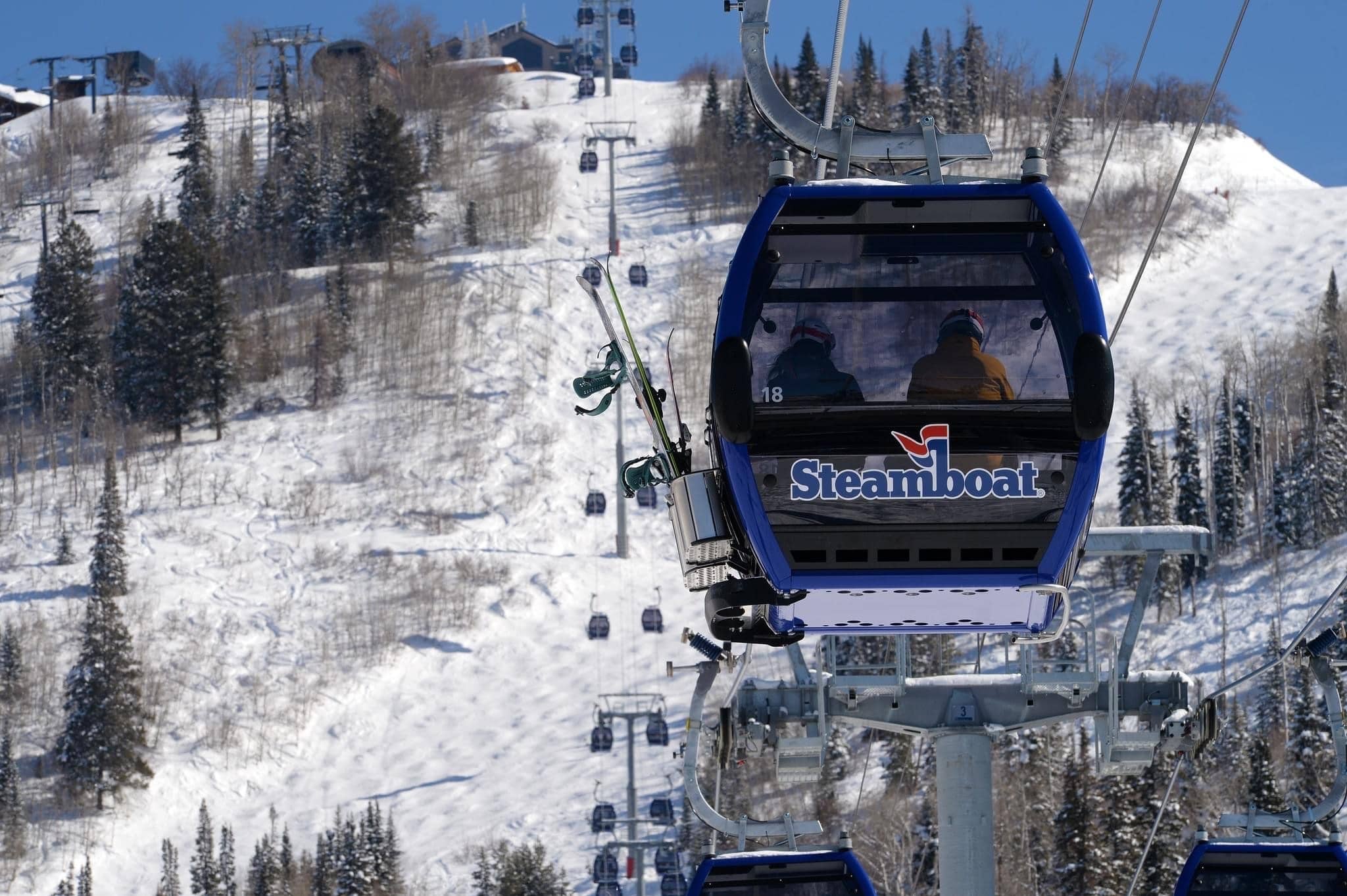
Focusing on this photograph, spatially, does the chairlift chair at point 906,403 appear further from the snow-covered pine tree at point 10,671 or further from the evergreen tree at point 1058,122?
the evergreen tree at point 1058,122

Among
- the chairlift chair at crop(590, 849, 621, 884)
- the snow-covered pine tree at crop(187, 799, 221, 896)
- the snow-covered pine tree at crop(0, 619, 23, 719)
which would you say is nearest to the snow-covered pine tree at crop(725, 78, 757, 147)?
the snow-covered pine tree at crop(0, 619, 23, 719)

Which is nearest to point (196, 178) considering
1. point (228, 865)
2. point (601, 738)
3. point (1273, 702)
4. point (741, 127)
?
point (741, 127)

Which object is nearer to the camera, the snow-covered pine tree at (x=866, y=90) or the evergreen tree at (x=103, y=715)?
the evergreen tree at (x=103, y=715)

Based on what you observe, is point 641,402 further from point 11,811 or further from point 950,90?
point 950,90

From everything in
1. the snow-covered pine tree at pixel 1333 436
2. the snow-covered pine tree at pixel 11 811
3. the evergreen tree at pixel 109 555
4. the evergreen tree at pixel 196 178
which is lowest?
the snow-covered pine tree at pixel 11 811

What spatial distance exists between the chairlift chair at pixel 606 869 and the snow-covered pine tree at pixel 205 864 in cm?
1080

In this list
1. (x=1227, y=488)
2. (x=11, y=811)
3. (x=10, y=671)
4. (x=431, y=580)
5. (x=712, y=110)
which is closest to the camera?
(x=11, y=811)

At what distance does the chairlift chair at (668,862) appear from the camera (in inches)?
1700

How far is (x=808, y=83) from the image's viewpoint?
100 m

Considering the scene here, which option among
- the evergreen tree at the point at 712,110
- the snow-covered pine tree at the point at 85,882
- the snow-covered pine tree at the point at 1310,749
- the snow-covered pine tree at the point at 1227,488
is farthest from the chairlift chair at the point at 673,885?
the evergreen tree at the point at 712,110

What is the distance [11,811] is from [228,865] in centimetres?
714

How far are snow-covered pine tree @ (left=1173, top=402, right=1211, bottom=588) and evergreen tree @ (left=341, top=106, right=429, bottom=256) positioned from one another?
32.9m

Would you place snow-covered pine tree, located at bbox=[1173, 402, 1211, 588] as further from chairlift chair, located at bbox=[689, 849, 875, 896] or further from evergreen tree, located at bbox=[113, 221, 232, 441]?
chairlift chair, located at bbox=[689, 849, 875, 896]

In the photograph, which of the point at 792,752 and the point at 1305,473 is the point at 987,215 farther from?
the point at 1305,473
